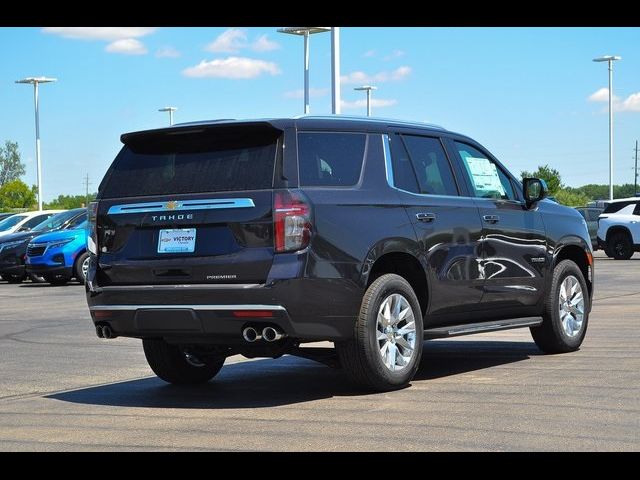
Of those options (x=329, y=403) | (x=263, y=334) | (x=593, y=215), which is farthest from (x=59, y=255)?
(x=593, y=215)

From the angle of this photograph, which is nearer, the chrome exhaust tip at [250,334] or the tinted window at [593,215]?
the chrome exhaust tip at [250,334]

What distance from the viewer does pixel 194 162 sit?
8.23 meters

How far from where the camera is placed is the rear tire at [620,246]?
109ft

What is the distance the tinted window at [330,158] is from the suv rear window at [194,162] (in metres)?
0.23

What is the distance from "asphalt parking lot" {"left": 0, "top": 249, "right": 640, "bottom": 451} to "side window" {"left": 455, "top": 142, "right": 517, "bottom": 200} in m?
1.42

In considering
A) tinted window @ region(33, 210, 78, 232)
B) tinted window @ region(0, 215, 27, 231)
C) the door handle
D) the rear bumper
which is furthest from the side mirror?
tinted window @ region(0, 215, 27, 231)

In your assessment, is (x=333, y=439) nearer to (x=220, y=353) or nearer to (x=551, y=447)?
(x=551, y=447)

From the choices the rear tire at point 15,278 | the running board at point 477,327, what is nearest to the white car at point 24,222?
the rear tire at point 15,278

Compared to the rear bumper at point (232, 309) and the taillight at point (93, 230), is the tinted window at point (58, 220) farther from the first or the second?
the rear bumper at point (232, 309)

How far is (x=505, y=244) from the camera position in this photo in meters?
9.81

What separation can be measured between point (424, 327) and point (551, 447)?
9.46 feet

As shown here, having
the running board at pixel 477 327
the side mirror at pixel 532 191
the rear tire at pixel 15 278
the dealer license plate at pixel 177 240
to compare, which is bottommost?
the rear tire at pixel 15 278
